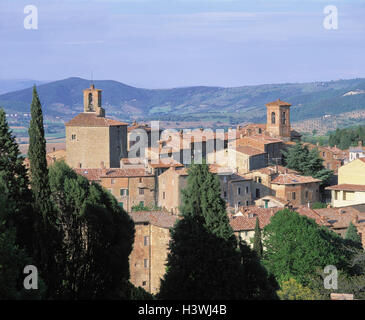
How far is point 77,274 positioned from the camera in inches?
858

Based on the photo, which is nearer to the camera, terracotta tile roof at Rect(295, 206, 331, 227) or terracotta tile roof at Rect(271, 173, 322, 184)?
terracotta tile roof at Rect(295, 206, 331, 227)

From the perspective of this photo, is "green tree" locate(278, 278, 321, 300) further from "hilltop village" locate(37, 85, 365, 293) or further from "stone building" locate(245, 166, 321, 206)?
"stone building" locate(245, 166, 321, 206)

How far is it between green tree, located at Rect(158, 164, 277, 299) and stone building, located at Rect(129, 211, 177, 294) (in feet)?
44.8

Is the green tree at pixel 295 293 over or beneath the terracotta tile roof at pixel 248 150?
beneath

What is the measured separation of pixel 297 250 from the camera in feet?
104

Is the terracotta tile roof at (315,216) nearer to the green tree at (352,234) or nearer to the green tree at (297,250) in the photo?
the green tree at (352,234)

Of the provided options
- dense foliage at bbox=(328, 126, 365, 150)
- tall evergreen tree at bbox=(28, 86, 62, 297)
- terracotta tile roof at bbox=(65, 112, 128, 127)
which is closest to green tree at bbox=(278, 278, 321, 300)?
tall evergreen tree at bbox=(28, 86, 62, 297)

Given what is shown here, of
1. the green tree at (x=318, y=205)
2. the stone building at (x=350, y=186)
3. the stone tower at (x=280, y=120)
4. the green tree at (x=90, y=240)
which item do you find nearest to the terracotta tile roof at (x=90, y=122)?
the green tree at (x=318, y=205)

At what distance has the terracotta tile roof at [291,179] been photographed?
50062 millimetres

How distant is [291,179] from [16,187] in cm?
3359

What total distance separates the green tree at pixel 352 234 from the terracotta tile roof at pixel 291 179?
36.2 feet

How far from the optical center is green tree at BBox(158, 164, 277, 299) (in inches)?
763
